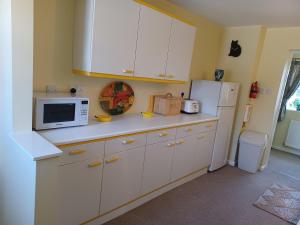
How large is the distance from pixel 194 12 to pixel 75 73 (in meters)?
2.10

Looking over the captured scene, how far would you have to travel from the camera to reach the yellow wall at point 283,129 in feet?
15.8

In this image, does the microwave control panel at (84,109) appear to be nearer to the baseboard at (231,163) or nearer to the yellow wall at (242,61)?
the yellow wall at (242,61)

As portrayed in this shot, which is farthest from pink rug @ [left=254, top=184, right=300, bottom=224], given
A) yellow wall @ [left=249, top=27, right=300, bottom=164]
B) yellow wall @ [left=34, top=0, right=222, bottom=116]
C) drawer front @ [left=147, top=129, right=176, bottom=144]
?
yellow wall @ [left=34, top=0, right=222, bottom=116]

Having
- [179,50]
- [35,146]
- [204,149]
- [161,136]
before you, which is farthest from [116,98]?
[204,149]

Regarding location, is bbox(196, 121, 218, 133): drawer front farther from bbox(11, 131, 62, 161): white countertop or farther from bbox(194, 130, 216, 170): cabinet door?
bbox(11, 131, 62, 161): white countertop

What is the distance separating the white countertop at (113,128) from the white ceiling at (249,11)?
1535 mm

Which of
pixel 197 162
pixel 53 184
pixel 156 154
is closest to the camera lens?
pixel 53 184

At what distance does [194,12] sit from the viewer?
125 inches

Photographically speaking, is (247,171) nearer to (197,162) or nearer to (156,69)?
(197,162)

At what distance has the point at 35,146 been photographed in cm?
133

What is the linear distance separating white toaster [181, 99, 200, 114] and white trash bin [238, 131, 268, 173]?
1122 millimetres

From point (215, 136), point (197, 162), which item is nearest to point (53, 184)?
point (197, 162)

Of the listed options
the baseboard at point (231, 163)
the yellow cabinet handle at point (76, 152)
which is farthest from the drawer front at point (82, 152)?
the baseboard at point (231, 163)

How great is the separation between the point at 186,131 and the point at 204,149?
0.67m
